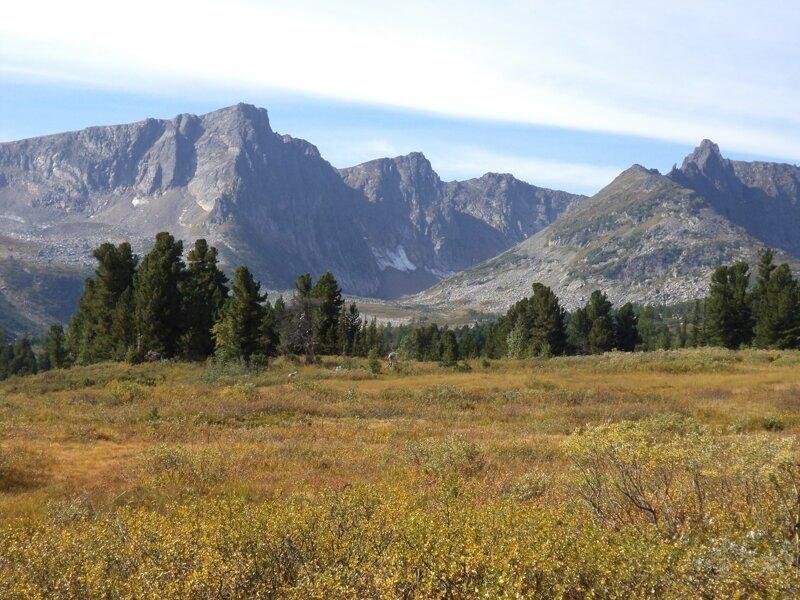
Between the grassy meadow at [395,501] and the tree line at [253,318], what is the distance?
795 inches

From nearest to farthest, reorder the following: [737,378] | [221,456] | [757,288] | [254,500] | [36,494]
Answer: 1. [254,500]
2. [36,494]
3. [221,456]
4. [737,378]
5. [757,288]

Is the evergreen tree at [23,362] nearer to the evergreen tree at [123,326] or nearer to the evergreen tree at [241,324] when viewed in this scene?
the evergreen tree at [123,326]

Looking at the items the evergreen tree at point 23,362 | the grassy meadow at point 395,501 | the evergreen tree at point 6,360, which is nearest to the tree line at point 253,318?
the evergreen tree at point 6,360

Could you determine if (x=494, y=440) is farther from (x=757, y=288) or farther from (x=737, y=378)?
(x=757, y=288)

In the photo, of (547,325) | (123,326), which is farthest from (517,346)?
(123,326)

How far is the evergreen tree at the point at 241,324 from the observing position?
46.6 m

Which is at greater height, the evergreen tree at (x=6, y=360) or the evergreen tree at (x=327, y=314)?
the evergreen tree at (x=327, y=314)

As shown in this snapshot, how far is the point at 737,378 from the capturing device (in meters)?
36.3

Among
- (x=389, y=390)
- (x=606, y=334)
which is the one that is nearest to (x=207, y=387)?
(x=389, y=390)

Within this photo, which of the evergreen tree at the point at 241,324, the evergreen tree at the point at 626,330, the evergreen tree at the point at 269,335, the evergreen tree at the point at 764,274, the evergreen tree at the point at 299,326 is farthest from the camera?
the evergreen tree at the point at 626,330

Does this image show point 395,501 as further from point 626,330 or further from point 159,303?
point 626,330

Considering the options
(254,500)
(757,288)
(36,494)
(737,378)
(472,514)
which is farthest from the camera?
(757,288)

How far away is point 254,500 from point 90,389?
90.4 feet

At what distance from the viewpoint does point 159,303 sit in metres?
48.0
